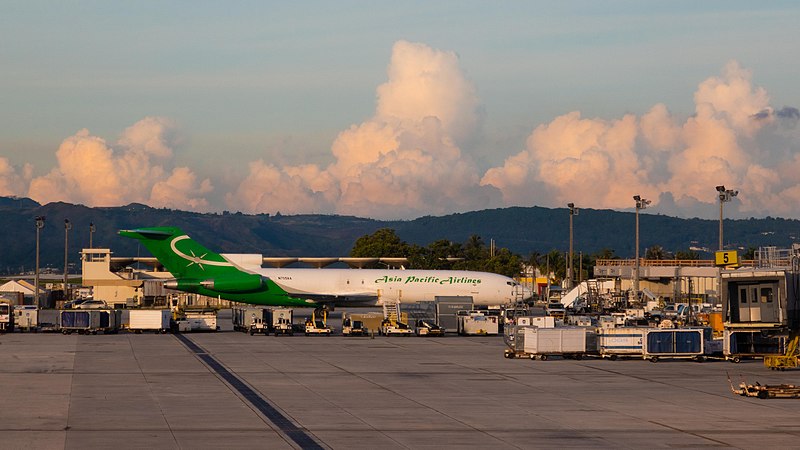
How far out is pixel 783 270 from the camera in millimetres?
48531

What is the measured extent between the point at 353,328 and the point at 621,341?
2330 cm

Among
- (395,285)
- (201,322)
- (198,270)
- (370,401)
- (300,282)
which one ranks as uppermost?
(198,270)

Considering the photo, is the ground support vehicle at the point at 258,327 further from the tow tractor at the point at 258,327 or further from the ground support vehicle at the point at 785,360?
the ground support vehicle at the point at 785,360

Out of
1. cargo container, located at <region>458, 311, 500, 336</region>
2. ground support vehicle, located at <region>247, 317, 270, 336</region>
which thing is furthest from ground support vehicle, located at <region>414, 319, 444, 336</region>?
ground support vehicle, located at <region>247, 317, 270, 336</region>

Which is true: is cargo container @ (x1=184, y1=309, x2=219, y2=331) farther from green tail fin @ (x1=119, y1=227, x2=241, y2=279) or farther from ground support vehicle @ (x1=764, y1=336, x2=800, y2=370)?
ground support vehicle @ (x1=764, y1=336, x2=800, y2=370)

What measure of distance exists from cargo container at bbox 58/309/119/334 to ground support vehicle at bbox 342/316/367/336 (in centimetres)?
1535

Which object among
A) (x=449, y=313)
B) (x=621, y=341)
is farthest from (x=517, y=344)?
(x=449, y=313)

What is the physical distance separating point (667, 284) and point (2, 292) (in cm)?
8382

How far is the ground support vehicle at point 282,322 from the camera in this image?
73.2 meters

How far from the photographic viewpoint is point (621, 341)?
53.9m

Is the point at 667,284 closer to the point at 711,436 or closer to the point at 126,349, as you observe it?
the point at 126,349

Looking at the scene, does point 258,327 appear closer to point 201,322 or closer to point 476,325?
point 201,322

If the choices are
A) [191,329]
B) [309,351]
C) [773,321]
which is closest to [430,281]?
[191,329]

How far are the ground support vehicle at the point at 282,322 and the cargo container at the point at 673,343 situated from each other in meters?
27.5
